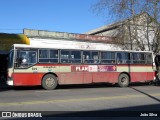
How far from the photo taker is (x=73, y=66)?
22.0 meters

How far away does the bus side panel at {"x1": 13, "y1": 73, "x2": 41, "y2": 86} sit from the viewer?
19891 millimetres

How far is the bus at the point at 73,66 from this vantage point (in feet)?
66.3

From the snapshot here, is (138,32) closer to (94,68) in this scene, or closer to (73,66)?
(94,68)

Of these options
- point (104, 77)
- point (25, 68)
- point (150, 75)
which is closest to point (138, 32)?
point (150, 75)

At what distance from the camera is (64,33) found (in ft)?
111

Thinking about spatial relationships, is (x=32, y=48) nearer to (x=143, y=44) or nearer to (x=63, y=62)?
(x=63, y=62)

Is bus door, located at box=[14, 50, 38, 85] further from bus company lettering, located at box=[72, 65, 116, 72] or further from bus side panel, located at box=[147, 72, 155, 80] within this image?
bus side panel, located at box=[147, 72, 155, 80]

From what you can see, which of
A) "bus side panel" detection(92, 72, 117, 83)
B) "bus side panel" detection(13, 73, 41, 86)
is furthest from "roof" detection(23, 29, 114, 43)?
"bus side panel" detection(13, 73, 41, 86)

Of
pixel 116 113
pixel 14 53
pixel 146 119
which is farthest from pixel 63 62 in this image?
pixel 146 119

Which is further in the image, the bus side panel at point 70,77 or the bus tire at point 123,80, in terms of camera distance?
the bus tire at point 123,80

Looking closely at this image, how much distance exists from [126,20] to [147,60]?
259 inches

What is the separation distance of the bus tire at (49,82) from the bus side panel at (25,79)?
394 mm

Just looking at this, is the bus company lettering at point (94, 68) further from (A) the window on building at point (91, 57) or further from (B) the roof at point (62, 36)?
(B) the roof at point (62, 36)

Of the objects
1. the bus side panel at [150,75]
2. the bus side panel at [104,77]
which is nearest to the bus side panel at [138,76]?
the bus side panel at [150,75]
